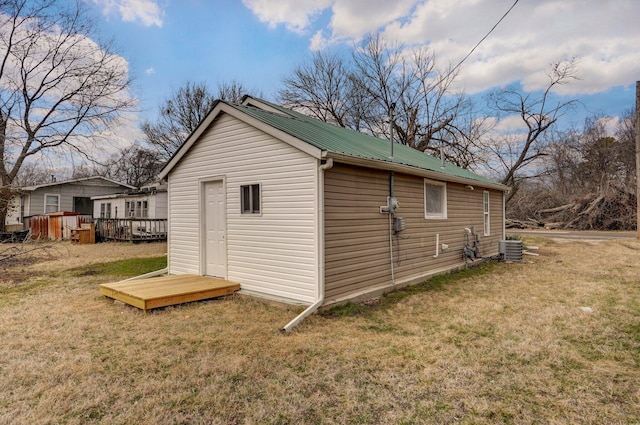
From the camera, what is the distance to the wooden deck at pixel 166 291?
5344 millimetres

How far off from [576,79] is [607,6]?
52.5 ft

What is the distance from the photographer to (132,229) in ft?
53.6

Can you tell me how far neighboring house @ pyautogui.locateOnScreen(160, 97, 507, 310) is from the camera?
5406mm

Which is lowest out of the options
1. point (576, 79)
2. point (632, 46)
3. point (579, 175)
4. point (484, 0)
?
point (579, 175)

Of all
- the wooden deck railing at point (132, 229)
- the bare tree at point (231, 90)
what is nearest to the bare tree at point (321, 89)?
the bare tree at point (231, 90)

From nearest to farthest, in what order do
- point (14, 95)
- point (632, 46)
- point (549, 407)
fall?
point (549, 407) → point (632, 46) → point (14, 95)

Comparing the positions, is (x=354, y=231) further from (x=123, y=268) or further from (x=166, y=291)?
(x=123, y=268)

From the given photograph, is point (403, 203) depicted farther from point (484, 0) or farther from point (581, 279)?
point (484, 0)

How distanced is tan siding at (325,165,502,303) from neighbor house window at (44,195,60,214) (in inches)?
883

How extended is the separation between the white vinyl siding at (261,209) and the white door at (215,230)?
0.47 feet

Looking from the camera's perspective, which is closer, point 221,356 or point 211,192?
point 221,356

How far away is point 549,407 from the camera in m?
2.73

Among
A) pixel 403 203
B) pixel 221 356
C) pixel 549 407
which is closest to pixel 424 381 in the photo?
pixel 549 407

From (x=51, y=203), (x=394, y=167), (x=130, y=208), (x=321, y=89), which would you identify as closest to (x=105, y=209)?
(x=130, y=208)
